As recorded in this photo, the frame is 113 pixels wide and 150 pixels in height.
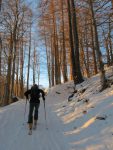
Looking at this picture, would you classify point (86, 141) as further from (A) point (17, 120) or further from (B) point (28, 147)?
(A) point (17, 120)

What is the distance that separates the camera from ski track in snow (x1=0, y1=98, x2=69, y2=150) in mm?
8031

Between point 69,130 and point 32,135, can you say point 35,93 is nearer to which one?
point 32,135

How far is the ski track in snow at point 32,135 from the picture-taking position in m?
8.03

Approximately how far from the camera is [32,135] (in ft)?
31.3

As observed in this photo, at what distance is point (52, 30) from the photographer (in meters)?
31.2

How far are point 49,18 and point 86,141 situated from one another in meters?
22.7

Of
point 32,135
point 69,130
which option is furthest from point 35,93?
point 69,130

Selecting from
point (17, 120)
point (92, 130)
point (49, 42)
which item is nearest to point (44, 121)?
point (17, 120)

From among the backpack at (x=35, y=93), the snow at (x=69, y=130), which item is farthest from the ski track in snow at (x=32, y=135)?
the backpack at (x=35, y=93)

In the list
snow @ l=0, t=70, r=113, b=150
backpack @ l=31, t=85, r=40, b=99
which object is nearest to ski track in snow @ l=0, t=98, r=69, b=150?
snow @ l=0, t=70, r=113, b=150

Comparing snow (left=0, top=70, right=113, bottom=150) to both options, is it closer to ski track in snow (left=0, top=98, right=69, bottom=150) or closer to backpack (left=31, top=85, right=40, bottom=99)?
ski track in snow (left=0, top=98, right=69, bottom=150)

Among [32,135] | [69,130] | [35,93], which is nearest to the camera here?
[32,135]

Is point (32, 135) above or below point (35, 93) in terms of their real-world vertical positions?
below

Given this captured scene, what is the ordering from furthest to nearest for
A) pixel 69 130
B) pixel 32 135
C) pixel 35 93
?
1. pixel 35 93
2. pixel 69 130
3. pixel 32 135
